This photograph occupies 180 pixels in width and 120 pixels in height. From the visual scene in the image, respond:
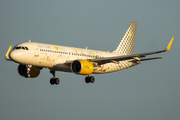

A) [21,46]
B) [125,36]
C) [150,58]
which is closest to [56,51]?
[21,46]

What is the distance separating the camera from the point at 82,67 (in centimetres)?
4841

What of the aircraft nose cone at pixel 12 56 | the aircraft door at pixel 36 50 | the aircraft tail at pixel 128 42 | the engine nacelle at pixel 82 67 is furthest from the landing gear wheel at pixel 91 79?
the aircraft nose cone at pixel 12 56

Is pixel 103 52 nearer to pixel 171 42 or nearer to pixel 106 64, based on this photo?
pixel 106 64

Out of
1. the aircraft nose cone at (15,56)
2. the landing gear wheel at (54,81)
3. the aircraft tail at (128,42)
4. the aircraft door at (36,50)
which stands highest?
the aircraft tail at (128,42)

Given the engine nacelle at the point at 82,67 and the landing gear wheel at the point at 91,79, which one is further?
the landing gear wheel at the point at 91,79

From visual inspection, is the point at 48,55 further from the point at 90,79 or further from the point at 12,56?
the point at 90,79

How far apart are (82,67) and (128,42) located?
62.1ft

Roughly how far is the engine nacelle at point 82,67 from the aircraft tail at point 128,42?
1481 centimetres

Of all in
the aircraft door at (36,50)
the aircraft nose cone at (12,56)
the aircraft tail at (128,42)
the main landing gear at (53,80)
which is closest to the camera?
the aircraft nose cone at (12,56)

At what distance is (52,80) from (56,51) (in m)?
7.89

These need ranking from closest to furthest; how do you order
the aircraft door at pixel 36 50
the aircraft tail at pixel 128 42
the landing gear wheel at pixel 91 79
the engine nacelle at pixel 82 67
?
the aircraft door at pixel 36 50 → the engine nacelle at pixel 82 67 → the landing gear wheel at pixel 91 79 → the aircraft tail at pixel 128 42

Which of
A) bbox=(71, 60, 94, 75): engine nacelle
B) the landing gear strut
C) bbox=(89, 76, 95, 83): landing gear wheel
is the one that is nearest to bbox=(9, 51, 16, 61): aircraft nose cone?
bbox=(71, 60, 94, 75): engine nacelle

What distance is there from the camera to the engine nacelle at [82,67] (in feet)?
159

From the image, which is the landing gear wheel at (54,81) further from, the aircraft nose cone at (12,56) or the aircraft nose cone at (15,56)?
the aircraft nose cone at (12,56)
